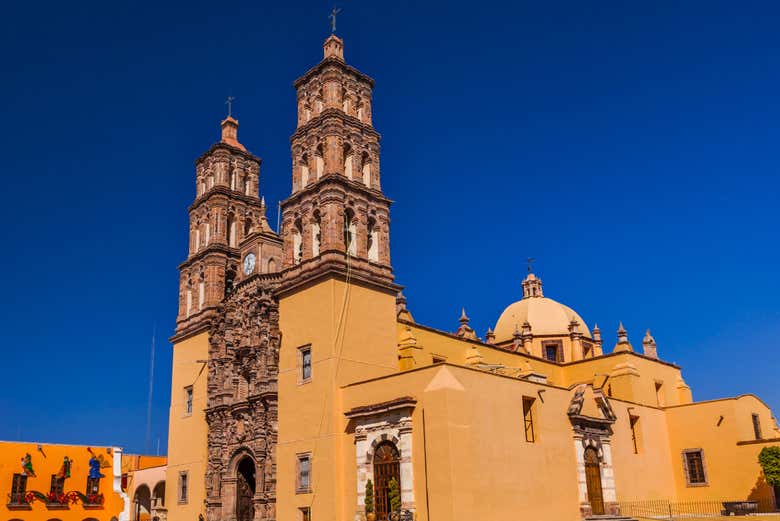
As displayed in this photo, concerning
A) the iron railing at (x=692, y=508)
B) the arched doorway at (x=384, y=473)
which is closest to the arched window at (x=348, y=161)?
the arched doorway at (x=384, y=473)

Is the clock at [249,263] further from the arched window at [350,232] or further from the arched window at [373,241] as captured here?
the arched window at [373,241]

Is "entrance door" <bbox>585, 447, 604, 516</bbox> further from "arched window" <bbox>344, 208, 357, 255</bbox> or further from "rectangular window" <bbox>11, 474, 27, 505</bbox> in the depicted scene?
"rectangular window" <bbox>11, 474, 27, 505</bbox>

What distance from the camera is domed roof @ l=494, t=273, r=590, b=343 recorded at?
164 ft

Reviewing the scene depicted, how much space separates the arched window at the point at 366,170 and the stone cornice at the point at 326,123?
1257 mm

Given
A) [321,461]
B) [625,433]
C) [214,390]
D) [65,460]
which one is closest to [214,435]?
[214,390]

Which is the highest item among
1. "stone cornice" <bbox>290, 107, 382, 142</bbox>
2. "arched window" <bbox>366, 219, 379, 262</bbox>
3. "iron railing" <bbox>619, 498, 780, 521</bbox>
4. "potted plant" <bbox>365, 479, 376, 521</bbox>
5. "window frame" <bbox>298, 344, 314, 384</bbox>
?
"stone cornice" <bbox>290, 107, 382, 142</bbox>

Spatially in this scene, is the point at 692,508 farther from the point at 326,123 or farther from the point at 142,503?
the point at 142,503

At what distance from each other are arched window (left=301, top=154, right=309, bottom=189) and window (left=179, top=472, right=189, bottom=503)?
16.6 meters

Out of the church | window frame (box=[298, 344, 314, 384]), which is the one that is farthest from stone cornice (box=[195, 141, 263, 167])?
window frame (box=[298, 344, 314, 384])

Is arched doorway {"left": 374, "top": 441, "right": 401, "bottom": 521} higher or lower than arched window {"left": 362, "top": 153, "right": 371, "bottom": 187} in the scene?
→ lower

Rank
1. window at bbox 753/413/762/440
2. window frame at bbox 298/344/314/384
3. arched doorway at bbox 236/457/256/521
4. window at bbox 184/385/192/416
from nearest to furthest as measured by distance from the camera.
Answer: window frame at bbox 298/344/314/384
arched doorway at bbox 236/457/256/521
window at bbox 753/413/762/440
window at bbox 184/385/192/416

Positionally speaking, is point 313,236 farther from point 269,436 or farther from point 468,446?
point 468,446

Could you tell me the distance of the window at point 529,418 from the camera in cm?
2962

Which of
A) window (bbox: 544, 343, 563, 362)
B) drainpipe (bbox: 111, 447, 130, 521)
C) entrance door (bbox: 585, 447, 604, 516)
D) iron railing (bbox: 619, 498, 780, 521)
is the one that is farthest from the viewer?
window (bbox: 544, 343, 563, 362)
